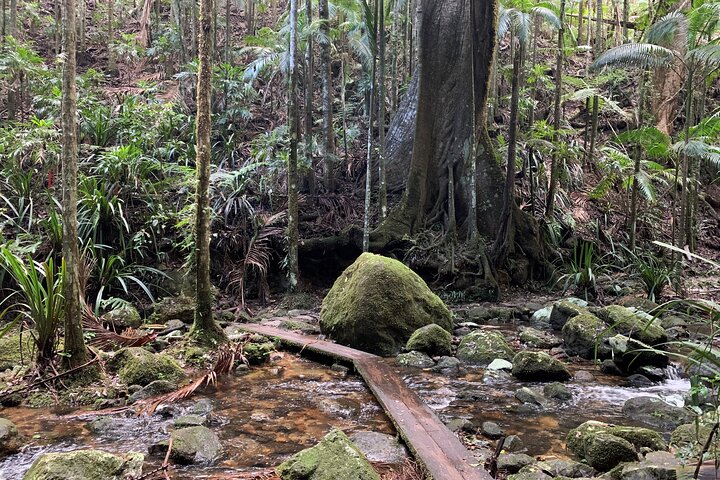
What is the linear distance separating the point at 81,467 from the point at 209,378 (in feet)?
7.62

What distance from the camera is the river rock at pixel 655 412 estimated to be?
167 inches

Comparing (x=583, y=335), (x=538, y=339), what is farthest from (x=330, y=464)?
(x=538, y=339)

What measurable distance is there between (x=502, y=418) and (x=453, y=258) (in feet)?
17.9

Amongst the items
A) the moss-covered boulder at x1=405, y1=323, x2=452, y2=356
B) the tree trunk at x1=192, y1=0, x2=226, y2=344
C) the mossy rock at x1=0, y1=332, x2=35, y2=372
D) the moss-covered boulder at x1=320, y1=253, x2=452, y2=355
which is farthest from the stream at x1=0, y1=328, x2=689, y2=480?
the tree trunk at x1=192, y1=0, x2=226, y2=344

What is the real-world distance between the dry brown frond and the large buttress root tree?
4.55 m

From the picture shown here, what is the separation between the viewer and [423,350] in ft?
20.9

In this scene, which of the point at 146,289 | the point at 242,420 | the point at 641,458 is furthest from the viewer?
the point at 146,289

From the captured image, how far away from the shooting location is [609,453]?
11.4 ft

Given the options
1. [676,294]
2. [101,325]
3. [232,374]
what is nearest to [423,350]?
[232,374]

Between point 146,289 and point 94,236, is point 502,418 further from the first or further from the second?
point 94,236

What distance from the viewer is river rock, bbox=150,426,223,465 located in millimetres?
3510

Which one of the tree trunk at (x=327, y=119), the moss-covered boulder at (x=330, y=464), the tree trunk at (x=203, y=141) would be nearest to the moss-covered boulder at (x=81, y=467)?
the moss-covered boulder at (x=330, y=464)

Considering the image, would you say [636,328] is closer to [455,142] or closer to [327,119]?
[455,142]

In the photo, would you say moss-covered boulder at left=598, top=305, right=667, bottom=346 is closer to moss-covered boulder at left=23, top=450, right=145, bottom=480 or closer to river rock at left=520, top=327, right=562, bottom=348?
river rock at left=520, top=327, right=562, bottom=348
